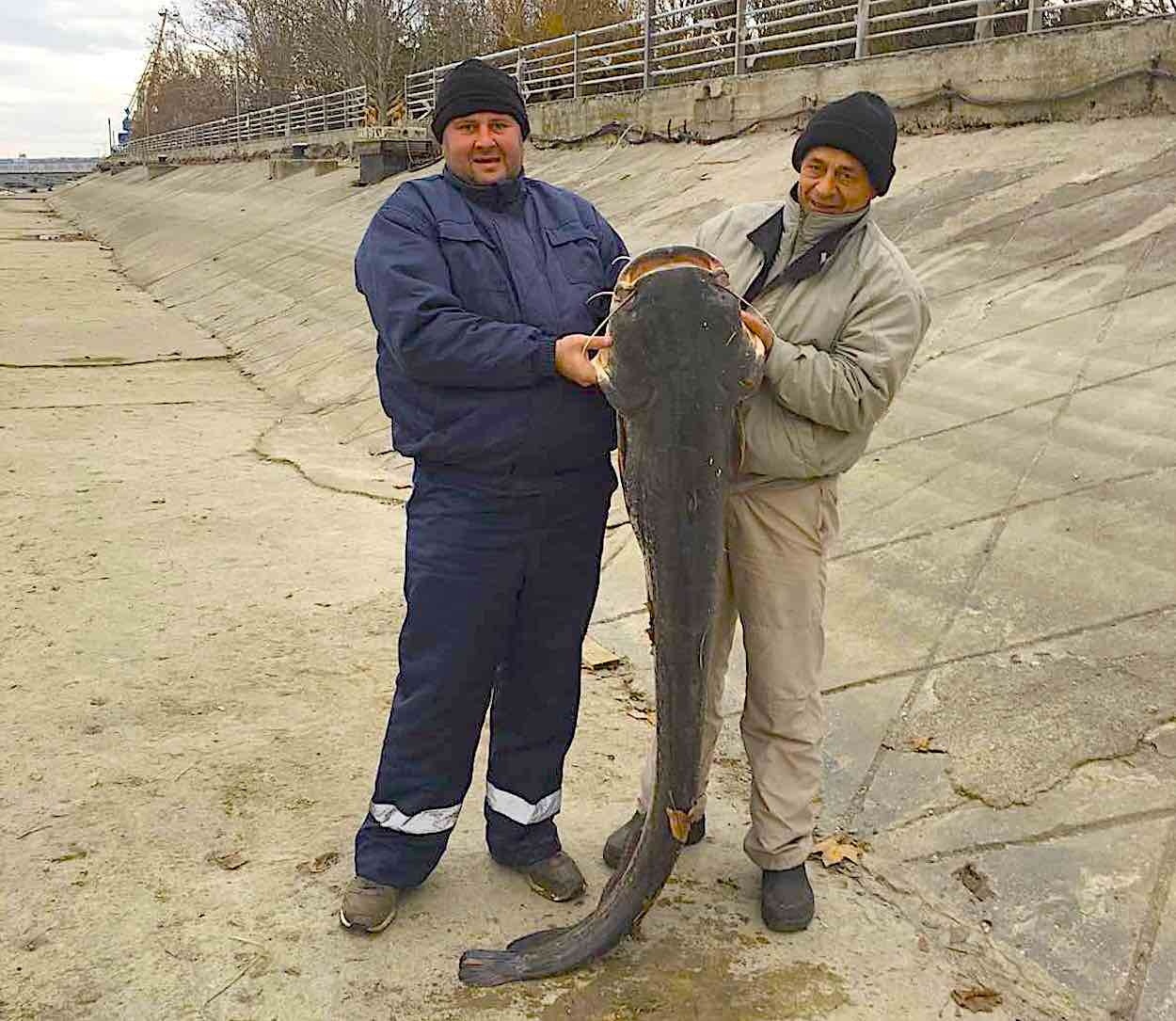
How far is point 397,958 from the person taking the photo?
315 cm

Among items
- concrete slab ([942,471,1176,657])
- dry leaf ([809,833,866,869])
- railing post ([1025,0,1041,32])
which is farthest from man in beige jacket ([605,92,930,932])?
railing post ([1025,0,1041,32])

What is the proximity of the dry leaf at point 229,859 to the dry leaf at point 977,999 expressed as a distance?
210cm

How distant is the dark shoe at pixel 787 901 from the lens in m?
3.26

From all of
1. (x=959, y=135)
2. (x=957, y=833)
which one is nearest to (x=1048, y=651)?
(x=957, y=833)

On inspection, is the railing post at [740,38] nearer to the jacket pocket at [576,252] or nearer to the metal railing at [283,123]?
the jacket pocket at [576,252]

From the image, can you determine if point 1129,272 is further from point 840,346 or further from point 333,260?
point 333,260

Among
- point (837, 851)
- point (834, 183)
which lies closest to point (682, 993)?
point (837, 851)

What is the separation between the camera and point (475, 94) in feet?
9.77

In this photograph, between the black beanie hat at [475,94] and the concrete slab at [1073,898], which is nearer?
the black beanie hat at [475,94]

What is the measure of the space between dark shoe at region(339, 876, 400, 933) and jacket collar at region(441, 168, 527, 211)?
1.91 m

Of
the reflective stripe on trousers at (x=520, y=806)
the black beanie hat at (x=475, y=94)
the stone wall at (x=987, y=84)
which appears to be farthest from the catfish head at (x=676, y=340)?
the stone wall at (x=987, y=84)

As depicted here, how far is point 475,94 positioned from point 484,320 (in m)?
0.59

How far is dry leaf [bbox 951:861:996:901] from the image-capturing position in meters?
3.40

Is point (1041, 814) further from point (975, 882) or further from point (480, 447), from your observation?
point (480, 447)
